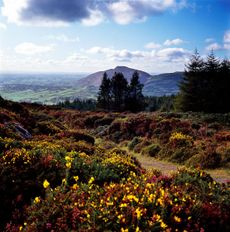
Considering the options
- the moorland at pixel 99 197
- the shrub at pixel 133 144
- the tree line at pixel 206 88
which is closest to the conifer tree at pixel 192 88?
the tree line at pixel 206 88

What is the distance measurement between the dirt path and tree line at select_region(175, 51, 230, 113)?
38.5 meters

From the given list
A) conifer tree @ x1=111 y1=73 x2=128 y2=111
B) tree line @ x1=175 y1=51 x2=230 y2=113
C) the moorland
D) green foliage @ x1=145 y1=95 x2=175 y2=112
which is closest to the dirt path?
the moorland

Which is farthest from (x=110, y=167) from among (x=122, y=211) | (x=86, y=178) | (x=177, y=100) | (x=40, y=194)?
(x=177, y=100)

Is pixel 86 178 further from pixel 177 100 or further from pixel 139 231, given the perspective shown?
pixel 177 100

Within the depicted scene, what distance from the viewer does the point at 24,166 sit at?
8289mm

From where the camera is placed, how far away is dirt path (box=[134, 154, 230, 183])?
15083mm

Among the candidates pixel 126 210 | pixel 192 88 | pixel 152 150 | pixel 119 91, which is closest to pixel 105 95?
pixel 119 91

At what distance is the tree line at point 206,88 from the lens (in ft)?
186

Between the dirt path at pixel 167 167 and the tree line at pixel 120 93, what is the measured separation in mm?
60433

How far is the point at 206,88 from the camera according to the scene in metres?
57.8

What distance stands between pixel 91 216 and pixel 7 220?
2312 millimetres

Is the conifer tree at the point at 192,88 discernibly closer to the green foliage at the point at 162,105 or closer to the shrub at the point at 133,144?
the green foliage at the point at 162,105

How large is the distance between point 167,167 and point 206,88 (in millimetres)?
43446

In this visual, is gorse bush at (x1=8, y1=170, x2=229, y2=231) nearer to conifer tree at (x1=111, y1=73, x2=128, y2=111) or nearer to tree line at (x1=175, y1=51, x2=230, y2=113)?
tree line at (x1=175, y1=51, x2=230, y2=113)
